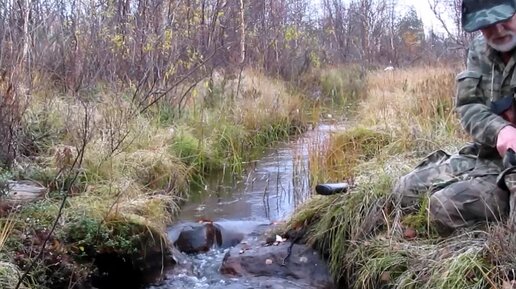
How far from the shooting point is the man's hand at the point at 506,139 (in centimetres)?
306

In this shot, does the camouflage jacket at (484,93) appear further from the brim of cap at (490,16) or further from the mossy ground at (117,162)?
the mossy ground at (117,162)

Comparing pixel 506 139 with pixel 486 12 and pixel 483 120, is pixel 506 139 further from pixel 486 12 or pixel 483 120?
pixel 486 12

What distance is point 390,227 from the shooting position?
3.83 m

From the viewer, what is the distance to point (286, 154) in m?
7.75

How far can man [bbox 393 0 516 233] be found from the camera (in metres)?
3.12

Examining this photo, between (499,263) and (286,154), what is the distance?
4853 mm

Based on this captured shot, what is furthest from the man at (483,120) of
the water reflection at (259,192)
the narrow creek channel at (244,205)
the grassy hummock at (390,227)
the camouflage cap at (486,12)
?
the water reflection at (259,192)

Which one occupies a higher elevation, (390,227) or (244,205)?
(390,227)

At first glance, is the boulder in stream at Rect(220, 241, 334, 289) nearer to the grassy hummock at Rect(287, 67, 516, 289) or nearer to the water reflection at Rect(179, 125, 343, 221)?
the grassy hummock at Rect(287, 67, 516, 289)

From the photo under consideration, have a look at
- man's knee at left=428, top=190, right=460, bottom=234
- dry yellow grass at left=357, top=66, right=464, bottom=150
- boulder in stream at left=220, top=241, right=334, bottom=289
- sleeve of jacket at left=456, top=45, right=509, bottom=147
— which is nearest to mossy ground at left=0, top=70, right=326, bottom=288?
boulder in stream at left=220, top=241, right=334, bottom=289

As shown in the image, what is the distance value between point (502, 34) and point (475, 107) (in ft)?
1.38

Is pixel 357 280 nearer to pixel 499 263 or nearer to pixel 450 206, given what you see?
pixel 450 206

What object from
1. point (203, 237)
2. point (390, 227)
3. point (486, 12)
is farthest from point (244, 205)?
point (486, 12)

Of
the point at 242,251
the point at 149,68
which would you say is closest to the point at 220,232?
the point at 242,251
